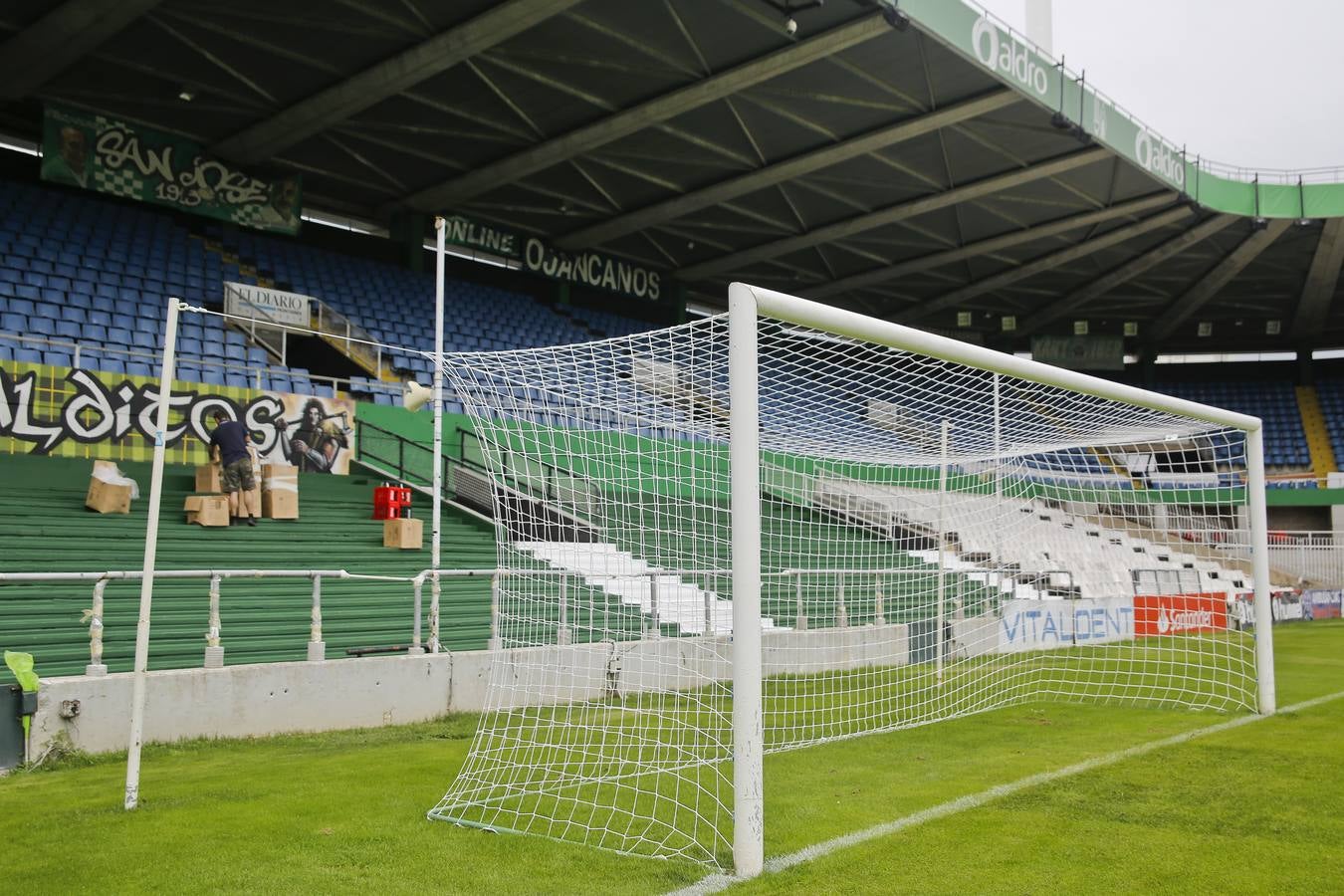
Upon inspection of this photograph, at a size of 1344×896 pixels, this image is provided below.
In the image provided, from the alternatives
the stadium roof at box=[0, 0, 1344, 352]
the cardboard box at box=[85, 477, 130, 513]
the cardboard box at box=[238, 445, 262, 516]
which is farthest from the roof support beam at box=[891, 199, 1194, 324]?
the cardboard box at box=[85, 477, 130, 513]

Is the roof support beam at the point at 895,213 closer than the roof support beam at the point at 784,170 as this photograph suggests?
No

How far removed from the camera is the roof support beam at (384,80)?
52.4 ft

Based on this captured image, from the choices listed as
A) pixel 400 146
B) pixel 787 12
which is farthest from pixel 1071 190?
pixel 400 146

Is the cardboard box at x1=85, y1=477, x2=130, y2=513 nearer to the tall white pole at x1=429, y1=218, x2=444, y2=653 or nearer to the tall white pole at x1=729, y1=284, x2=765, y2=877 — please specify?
the tall white pole at x1=429, y1=218, x2=444, y2=653

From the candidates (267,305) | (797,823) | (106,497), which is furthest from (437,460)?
(267,305)

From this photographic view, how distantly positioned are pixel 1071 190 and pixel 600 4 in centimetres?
1334

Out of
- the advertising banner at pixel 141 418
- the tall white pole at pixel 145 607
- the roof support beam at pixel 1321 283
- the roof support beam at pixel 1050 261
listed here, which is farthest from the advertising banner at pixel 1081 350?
the tall white pole at pixel 145 607

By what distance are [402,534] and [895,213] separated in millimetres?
16735

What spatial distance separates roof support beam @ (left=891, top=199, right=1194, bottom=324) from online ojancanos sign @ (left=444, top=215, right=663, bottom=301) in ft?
30.3

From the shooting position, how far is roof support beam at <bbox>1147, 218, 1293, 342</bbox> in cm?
2867

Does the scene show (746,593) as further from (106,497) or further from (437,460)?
(106,497)

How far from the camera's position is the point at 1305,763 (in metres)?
6.98

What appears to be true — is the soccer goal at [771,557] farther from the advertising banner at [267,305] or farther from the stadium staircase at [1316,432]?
the stadium staircase at [1316,432]

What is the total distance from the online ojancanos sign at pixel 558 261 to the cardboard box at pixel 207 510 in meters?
12.1
